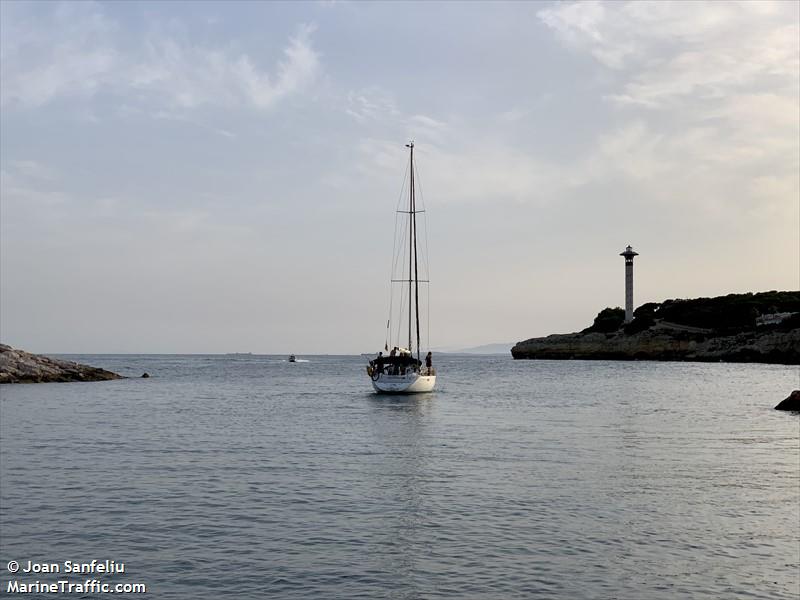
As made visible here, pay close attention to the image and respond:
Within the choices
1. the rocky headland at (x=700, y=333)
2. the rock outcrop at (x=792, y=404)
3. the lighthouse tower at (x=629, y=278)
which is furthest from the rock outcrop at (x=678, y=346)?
the rock outcrop at (x=792, y=404)

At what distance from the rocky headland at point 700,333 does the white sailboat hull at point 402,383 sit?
306 ft

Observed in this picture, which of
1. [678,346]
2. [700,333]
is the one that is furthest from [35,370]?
[700,333]

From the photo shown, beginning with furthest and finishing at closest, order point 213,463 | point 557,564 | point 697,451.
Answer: point 697,451 < point 213,463 < point 557,564

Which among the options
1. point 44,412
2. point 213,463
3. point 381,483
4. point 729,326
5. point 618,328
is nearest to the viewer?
point 381,483

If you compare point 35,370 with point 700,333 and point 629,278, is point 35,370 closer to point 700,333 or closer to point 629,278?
point 700,333

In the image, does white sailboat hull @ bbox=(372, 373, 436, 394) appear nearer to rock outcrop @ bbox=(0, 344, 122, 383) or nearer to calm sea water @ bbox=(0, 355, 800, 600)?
calm sea water @ bbox=(0, 355, 800, 600)

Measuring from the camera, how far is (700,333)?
160 meters

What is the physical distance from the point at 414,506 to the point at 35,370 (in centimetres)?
7756

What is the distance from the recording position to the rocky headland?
141 meters

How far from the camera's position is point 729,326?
168 metres

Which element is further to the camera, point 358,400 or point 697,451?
point 358,400

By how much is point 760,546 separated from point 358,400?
4755 cm

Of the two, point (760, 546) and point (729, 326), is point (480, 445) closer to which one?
point (760, 546)

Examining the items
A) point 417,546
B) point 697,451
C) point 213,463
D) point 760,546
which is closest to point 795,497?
point 760,546
